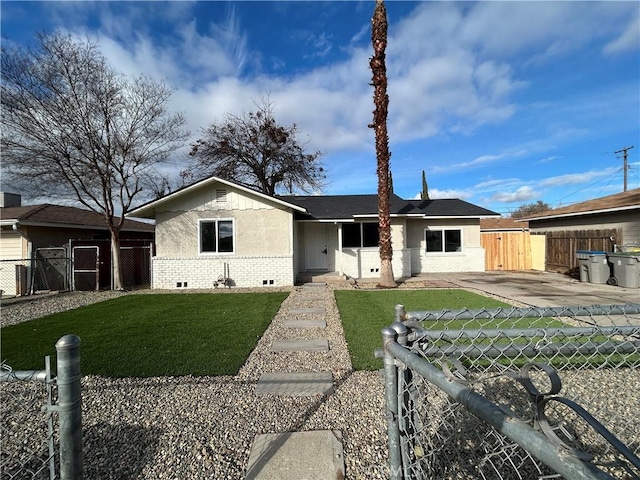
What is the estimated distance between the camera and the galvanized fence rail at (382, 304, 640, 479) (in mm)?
1002

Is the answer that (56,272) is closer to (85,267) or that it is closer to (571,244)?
(85,267)

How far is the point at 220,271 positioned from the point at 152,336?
710cm

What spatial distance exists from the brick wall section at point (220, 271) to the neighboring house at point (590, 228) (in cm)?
1300

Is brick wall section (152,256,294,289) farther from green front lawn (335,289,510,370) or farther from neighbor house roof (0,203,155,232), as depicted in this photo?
neighbor house roof (0,203,155,232)

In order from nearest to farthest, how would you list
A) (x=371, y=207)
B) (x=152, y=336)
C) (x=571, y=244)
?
(x=152, y=336) < (x=571, y=244) < (x=371, y=207)

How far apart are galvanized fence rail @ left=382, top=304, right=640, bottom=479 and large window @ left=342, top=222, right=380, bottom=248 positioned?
37.3 ft

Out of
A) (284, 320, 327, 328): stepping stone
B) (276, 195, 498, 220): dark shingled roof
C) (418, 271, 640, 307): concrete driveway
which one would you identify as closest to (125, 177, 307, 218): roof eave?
(276, 195, 498, 220): dark shingled roof

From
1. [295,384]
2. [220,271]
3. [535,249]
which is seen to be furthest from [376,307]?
[535,249]

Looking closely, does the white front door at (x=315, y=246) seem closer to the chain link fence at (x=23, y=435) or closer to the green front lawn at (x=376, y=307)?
the green front lawn at (x=376, y=307)

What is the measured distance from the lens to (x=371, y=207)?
53.1 feet

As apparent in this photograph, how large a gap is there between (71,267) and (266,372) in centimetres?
1224

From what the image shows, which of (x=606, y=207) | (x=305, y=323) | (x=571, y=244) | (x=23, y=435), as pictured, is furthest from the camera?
(x=571, y=244)

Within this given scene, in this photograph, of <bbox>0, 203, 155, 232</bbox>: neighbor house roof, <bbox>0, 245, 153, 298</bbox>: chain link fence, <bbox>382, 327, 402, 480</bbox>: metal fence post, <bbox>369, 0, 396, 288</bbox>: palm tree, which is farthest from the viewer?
<bbox>0, 203, 155, 232</bbox>: neighbor house roof

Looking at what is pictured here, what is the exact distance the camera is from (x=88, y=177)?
1262 centimetres
